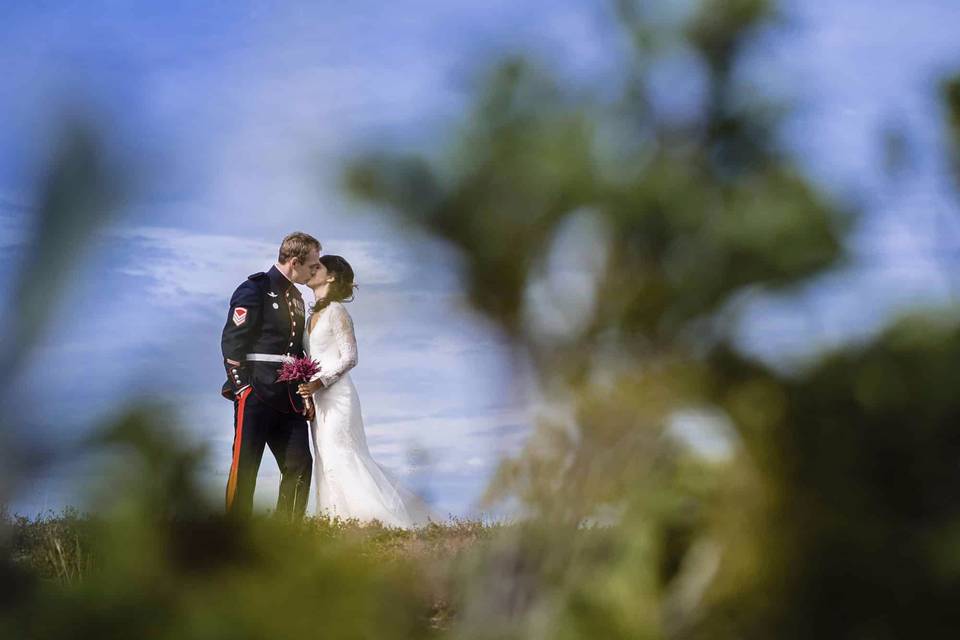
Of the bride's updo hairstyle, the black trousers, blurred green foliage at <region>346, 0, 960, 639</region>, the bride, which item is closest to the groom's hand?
the bride

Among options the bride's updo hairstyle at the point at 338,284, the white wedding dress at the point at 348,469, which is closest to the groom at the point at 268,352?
the bride's updo hairstyle at the point at 338,284

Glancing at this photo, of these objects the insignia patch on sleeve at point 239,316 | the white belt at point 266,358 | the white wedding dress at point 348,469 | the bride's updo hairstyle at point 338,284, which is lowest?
the white wedding dress at point 348,469

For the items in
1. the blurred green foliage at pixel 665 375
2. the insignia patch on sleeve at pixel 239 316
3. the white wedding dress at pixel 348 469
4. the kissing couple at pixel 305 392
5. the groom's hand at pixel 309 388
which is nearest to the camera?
the blurred green foliage at pixel 665 375

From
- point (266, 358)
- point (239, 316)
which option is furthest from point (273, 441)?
point (239, 316)

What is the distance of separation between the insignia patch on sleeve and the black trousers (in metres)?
0.33

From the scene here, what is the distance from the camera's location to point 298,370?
4.20 meters

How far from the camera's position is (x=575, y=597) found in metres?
1.07

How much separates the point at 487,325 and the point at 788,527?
25.6 inches

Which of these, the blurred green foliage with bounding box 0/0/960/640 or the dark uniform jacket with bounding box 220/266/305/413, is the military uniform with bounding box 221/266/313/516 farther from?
the blurred green foliage with bounding box 0/0/960/640

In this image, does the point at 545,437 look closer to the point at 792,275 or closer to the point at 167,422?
the point at 792,275

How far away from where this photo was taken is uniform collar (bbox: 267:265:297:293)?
3.95 metres

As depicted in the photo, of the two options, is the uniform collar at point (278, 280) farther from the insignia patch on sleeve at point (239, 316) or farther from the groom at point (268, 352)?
the insignia patch on sleeve at point (239, 316)

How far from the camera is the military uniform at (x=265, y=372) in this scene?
3811 mm

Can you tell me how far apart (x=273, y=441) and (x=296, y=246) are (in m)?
0.87
